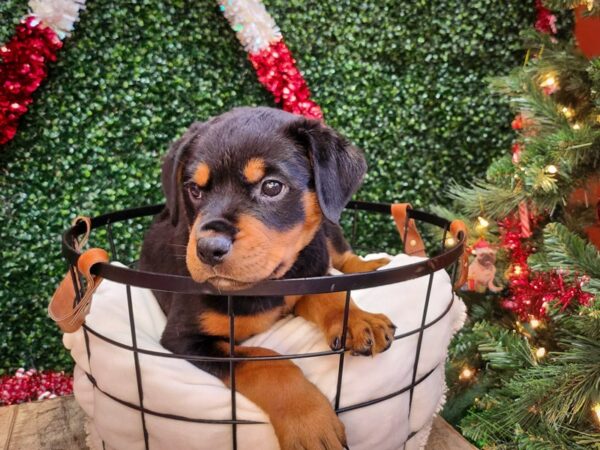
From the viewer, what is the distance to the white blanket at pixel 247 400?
121 cm

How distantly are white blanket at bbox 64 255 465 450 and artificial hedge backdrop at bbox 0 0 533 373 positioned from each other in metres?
1.33

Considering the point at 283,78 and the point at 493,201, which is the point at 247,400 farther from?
the point at 283,78

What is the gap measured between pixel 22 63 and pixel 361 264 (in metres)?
1.69

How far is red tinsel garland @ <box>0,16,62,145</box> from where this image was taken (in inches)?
92.3

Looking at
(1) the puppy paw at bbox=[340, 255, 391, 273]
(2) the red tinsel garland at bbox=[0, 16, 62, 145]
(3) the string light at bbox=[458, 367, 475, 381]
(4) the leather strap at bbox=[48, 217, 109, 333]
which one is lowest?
(3) the string light at bbox=[458, 367, 475, 381]

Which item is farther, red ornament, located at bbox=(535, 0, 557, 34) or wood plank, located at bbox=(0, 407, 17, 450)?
red ornament, located at bbox=(535, 0, 557, 34)

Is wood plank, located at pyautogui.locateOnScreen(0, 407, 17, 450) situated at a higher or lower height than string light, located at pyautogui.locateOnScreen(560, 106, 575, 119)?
lower

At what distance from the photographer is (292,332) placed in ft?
5.00

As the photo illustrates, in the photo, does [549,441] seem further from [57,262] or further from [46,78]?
[46,78]

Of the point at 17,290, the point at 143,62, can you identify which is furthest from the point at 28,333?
the point at 143,62

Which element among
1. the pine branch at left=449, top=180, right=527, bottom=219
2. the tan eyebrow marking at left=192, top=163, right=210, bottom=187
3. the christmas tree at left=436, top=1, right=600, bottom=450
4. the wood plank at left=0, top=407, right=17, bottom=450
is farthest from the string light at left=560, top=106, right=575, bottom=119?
the wood plank at left=0, top=407, right=17, bottom=450

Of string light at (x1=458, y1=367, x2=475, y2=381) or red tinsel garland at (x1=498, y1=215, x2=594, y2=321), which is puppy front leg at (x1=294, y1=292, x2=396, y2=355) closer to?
red tinsel garland at (x1=498, y1=215, x2=594, y2=321)

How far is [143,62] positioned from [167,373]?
1870mm

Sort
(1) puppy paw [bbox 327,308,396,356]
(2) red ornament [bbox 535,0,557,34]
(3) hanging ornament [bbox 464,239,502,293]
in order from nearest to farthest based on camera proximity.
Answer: (1) puppy paw [bbox 327,308,396,356], (3) hanging ornament [bbox 464,239,502,293], (2) red ornament [bbox 535,0,557,34]
